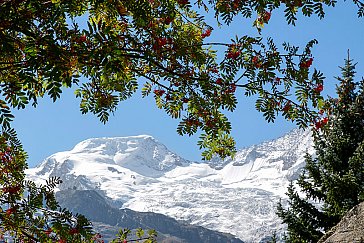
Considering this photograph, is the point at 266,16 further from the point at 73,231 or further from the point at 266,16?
the point at 73,231

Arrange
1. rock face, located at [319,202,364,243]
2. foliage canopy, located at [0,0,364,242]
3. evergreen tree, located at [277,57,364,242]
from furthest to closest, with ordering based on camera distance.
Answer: evergreen tree, located at [277,57,364,242]
rock face, located at [319,202,364,243]
foliage canopy, located at [0,0,364,242]

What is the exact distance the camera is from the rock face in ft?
21.7

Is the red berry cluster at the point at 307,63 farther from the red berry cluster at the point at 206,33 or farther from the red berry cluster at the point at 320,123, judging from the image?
the red berry cluster at the point at 206,33

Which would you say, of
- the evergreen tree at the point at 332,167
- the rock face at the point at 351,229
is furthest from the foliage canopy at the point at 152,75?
the evergreen tree at the point at 332,167

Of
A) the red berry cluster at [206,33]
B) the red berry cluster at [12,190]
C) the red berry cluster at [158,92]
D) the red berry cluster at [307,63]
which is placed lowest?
the red berry cluster at [12,190]

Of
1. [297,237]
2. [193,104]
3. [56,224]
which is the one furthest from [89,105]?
[297,237]

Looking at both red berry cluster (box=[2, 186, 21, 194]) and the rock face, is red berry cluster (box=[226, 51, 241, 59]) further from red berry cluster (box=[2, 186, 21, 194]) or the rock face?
the rock face

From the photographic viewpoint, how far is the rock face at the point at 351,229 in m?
6.62

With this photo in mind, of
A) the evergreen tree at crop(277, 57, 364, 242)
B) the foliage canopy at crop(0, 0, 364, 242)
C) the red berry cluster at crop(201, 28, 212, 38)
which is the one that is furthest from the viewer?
the evergreen tree at crop(277, 57, 364, 242)

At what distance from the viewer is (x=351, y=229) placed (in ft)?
22.4

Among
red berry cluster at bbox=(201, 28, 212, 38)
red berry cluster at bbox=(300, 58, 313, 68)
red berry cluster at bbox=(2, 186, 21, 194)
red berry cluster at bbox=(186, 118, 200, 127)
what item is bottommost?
red berry cluster at bbox=(2, 186, 21, 194)

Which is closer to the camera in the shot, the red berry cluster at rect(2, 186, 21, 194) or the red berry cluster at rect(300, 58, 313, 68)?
the red berry cluster at rect(300, 58, 313, 68)

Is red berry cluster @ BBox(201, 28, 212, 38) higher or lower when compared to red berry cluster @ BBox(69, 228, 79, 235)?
higher

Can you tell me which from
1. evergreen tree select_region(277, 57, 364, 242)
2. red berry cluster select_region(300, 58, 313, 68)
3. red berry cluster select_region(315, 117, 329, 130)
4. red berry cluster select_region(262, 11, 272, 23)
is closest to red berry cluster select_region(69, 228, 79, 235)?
red berry cluster select_region(315, 117, 329, 130)
